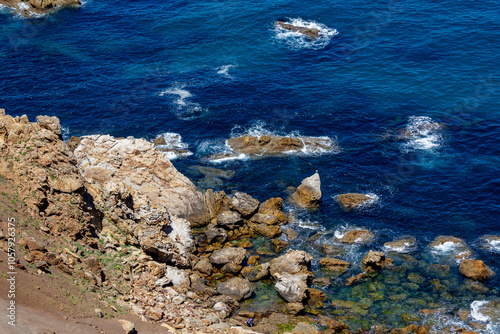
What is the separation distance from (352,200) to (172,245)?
2260 centimetres

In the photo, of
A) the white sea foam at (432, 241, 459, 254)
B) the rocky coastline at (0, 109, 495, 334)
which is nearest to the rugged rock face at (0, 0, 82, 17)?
the rocky coastline at (0, 109, 495, 334)

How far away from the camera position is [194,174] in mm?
61750

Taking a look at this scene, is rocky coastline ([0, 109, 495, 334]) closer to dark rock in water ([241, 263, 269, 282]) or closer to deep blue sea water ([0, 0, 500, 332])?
dark rock in water ([241, 263, 269, 282])

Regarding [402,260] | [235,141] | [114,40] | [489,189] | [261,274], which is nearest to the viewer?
[261,274]

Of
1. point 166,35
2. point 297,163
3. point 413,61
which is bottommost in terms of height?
point 297,163

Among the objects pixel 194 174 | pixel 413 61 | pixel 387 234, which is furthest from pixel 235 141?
pixel 413 61

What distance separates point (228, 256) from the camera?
47219 mm

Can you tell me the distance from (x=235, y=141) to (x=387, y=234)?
25.0 metres

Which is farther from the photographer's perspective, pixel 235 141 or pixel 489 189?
pixel 235 141

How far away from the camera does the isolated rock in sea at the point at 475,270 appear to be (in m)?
45.9

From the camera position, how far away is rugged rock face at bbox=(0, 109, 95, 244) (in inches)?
1457

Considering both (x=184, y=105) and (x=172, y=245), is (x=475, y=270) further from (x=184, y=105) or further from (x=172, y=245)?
(x=184, y=105)

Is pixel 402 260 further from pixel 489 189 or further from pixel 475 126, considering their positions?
pixel 475 126

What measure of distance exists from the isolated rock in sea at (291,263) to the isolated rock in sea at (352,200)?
11565mm
